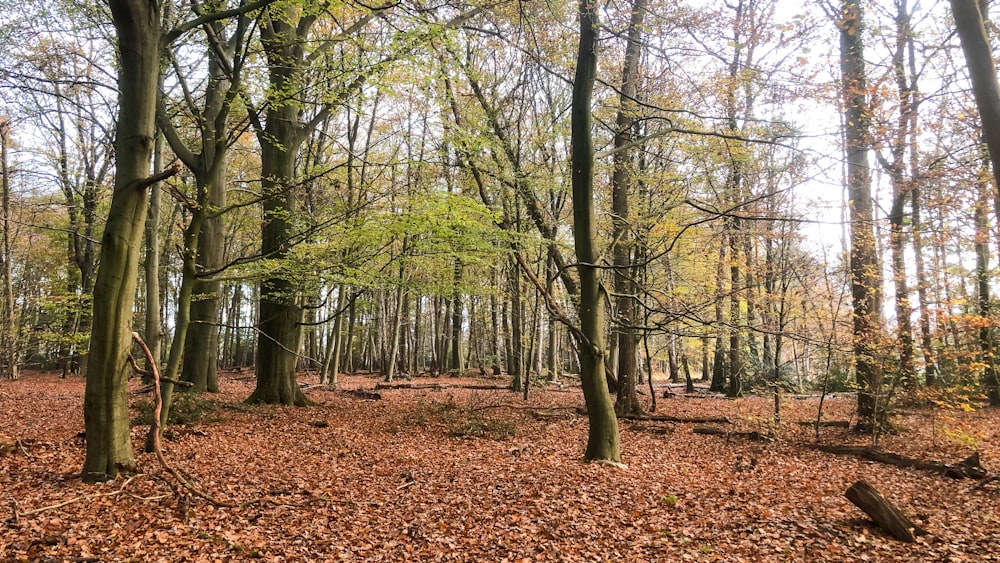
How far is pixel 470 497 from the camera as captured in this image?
6086 millimetres

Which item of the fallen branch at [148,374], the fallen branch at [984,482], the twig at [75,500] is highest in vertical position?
the fallen branch at [148,374]

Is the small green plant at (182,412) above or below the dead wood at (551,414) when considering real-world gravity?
above

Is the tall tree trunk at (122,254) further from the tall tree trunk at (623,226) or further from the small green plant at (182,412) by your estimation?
the tall tree trunk at (623,226)

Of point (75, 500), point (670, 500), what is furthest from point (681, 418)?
point (75, 500)

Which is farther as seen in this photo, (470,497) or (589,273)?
(589,273)

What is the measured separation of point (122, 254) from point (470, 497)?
4.71 m

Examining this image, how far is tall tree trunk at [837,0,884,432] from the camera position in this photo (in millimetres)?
8938

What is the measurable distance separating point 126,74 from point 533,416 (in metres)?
10.2

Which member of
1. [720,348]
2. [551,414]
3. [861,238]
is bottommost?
[551,414]

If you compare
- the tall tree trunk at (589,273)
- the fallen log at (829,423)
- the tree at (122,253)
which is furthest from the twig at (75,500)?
the fallen log at (829,423)

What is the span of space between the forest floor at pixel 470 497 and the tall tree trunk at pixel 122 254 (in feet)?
1.58

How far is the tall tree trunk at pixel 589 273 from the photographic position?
24.1ft

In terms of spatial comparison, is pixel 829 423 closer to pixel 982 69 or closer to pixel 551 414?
pixel 551 414

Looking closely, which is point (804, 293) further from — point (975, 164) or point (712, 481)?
point (712, 481)
